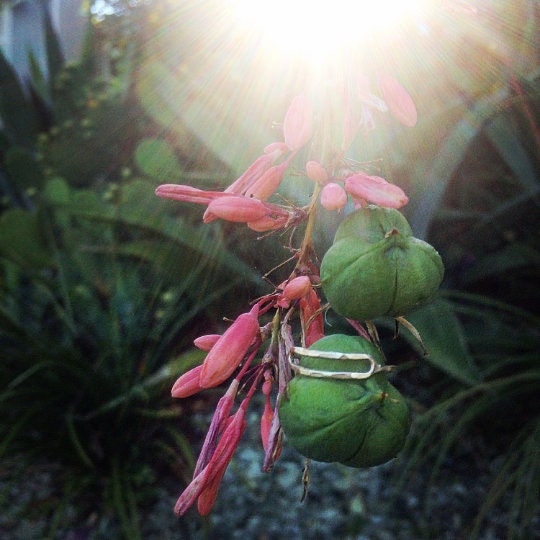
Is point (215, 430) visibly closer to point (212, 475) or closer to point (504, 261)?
point (212, 475)

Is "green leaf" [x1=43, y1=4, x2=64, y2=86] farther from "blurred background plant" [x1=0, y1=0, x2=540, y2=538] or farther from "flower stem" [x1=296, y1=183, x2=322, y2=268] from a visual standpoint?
"flower stem" [x1=296, y1=183, x2=322, y2=268]

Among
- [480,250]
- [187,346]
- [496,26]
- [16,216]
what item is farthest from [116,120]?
[496,26]

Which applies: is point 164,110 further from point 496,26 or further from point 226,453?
point 226,453

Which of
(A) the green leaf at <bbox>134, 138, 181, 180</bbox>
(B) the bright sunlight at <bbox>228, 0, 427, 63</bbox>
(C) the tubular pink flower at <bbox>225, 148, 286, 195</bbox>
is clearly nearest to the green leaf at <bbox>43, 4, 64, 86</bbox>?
(A) the green leaf at <bbox>134, 138, 181, 180</bbox>

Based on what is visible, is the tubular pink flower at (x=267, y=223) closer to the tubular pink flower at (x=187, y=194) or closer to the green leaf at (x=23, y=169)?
the tubular pink flower at (x=187, y=194)

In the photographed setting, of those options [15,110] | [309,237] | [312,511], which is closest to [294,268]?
[309,237]

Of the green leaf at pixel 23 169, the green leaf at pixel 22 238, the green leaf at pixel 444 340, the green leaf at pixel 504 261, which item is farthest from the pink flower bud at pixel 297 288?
the green leaf at pixel 23 169
